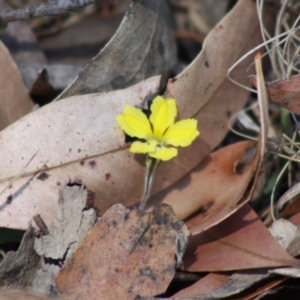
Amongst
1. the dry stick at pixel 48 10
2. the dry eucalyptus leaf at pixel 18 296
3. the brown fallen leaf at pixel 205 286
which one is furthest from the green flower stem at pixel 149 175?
the dry stick at pixel 48 10

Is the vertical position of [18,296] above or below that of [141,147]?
below

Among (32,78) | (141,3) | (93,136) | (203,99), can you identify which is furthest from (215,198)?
(32,78)

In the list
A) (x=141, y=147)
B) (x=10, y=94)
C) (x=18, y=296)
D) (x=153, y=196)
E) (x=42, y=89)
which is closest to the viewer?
(x=18, y=296)

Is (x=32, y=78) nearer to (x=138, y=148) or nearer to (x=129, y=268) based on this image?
(x=138, y=148)

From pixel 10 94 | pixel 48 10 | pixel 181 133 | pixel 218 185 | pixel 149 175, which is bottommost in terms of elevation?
pixel 218 185

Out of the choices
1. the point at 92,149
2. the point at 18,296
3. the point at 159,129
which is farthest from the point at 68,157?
the point at 18,296

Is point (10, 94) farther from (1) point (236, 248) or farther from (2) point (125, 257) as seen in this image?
(1) point (236, 248)
